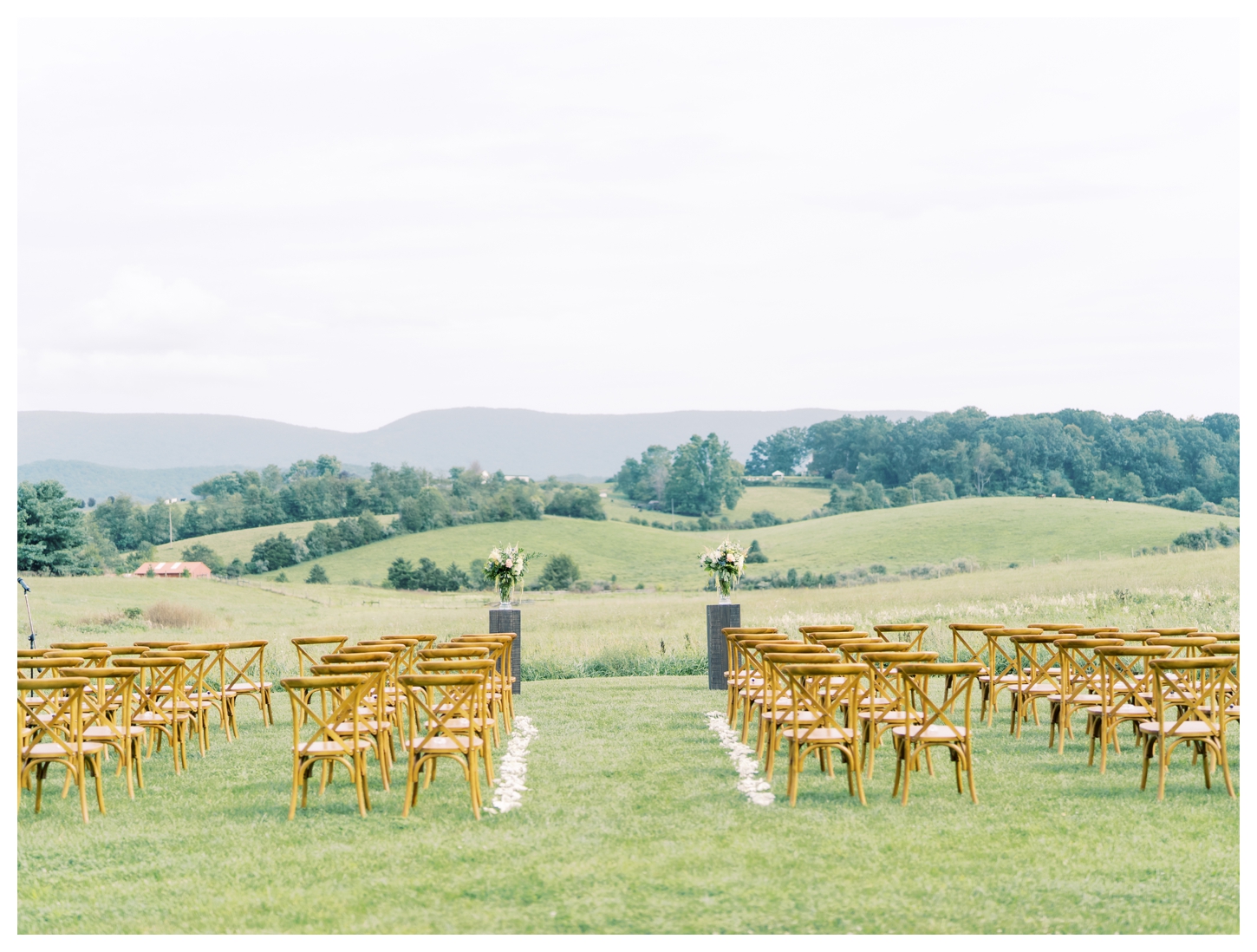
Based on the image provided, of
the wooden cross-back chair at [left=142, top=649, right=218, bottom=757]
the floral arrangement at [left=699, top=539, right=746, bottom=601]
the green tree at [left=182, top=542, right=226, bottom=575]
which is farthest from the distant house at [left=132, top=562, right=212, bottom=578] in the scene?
the wooden cross-back chair at [left=142, top=649, right=218, bottom=757]

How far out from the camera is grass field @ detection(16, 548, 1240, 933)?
4.95m

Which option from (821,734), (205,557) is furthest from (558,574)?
(821,734)

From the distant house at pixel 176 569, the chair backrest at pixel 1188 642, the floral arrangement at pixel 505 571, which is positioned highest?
the floral arrangement at pixel 505 571

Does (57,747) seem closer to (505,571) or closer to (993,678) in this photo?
(505,571)

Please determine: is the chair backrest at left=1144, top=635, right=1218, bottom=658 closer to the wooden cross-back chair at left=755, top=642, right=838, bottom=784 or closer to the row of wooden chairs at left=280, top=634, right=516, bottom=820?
the wooden cross-back chair at left=755, top=642, right=838, bottom=784

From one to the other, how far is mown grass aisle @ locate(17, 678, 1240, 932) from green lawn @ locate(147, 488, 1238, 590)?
5003 centimetres

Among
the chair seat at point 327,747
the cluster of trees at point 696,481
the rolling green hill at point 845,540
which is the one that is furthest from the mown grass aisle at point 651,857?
the cluster of trees at point 696,481

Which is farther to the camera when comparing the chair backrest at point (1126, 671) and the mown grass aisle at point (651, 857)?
the chair backrest at point (1126, 671)

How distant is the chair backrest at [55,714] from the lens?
21.9 feet

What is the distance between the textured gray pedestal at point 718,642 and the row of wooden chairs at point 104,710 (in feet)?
17.2

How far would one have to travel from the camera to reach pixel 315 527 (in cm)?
7175

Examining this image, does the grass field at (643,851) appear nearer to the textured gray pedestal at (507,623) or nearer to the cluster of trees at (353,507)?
the textured gray pedestal at (507,623)
